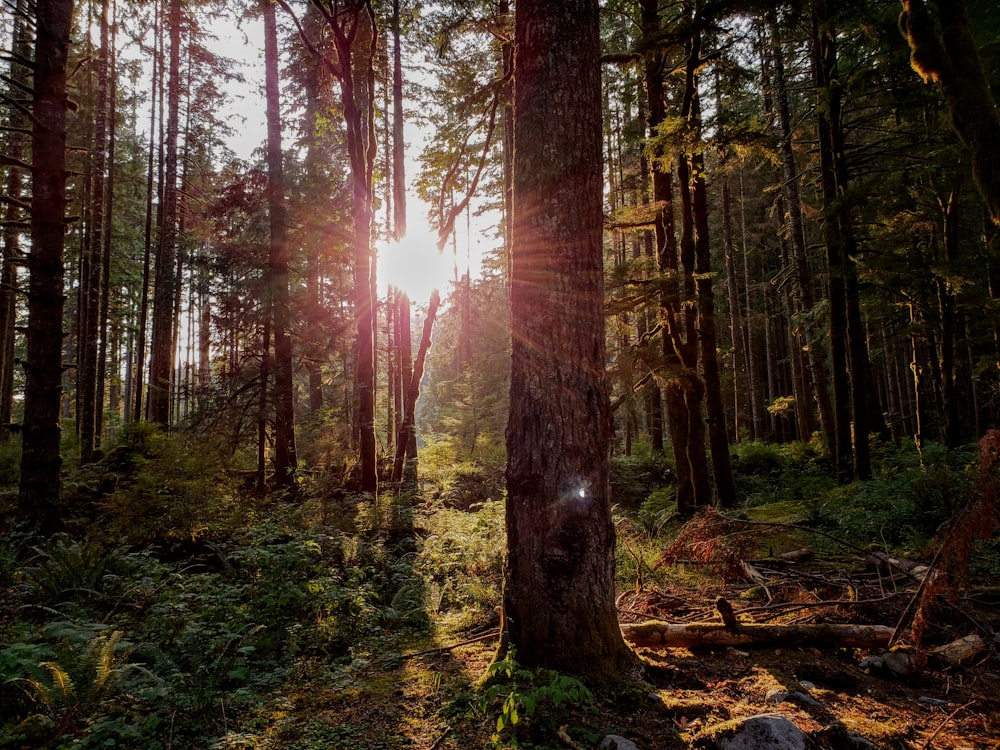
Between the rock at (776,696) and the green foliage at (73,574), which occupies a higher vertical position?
the green foliage at (73,574)

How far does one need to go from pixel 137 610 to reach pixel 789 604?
6470 millimetres

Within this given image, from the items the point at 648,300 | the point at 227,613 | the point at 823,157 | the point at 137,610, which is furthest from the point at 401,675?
the point at 823,157

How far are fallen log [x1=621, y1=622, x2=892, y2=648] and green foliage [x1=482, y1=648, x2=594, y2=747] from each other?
1.28 m

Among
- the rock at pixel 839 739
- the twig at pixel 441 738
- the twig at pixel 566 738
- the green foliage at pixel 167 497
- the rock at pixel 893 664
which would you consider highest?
the green foliage at pixel 167 497

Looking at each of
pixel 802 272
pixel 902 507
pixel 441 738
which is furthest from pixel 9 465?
pixel 802 272

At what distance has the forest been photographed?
3.19 metres

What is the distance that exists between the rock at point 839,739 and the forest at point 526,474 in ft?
0.07

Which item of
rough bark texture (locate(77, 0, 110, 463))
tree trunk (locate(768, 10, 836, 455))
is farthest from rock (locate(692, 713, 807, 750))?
rough bark texture (locate(77, 0, 110, 463))

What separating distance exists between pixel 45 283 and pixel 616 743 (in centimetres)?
928

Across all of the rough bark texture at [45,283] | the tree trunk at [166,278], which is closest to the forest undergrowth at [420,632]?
the rough bark texture at [45,283]

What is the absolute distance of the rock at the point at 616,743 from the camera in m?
2.54

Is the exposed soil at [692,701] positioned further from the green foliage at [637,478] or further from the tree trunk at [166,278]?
the tree trunk at [166,278]

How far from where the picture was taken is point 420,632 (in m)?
5.04

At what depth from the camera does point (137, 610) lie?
5199mm
